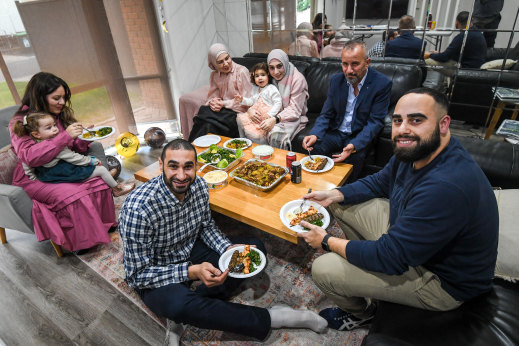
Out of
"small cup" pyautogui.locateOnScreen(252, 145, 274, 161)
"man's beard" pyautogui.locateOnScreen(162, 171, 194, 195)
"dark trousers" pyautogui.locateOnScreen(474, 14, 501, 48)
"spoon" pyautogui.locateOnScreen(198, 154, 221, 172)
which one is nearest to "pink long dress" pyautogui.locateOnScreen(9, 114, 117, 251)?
"spoon" pyautogui.locateOnScreen(198, 154, 221, 172)


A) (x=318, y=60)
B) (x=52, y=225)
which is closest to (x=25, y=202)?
(x=52, y=225)

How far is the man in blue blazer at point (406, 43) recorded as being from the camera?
10.8 feet

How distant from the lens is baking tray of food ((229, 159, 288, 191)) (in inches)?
83.9

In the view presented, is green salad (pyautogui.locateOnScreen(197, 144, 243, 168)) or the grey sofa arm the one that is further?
green salad (pyautogui.locateOnScreen(197, 144, 243, 168))

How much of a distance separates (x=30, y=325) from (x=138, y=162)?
2.17 m

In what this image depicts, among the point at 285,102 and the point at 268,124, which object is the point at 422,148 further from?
the point at 285,102

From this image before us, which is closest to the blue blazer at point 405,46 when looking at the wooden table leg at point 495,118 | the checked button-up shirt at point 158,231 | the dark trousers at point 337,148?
the wooden table leg at point 495,118

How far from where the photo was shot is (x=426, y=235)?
4.00 ft

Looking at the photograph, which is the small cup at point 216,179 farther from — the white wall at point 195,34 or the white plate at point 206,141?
the white wall at point 195,34

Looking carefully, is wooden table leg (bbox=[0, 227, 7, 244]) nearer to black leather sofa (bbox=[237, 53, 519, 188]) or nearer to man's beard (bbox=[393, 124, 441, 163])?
black leather sofa (bbox=[237, 53, 519, 188])

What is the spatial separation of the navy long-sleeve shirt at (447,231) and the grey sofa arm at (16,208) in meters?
2.18

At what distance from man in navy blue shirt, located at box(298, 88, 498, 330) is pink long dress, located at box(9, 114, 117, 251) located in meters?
1.75

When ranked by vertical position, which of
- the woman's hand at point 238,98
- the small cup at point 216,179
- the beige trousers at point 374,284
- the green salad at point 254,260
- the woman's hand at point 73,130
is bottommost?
the green salad at point 254,260

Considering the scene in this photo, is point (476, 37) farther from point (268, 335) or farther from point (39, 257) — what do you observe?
point (39, 257)
